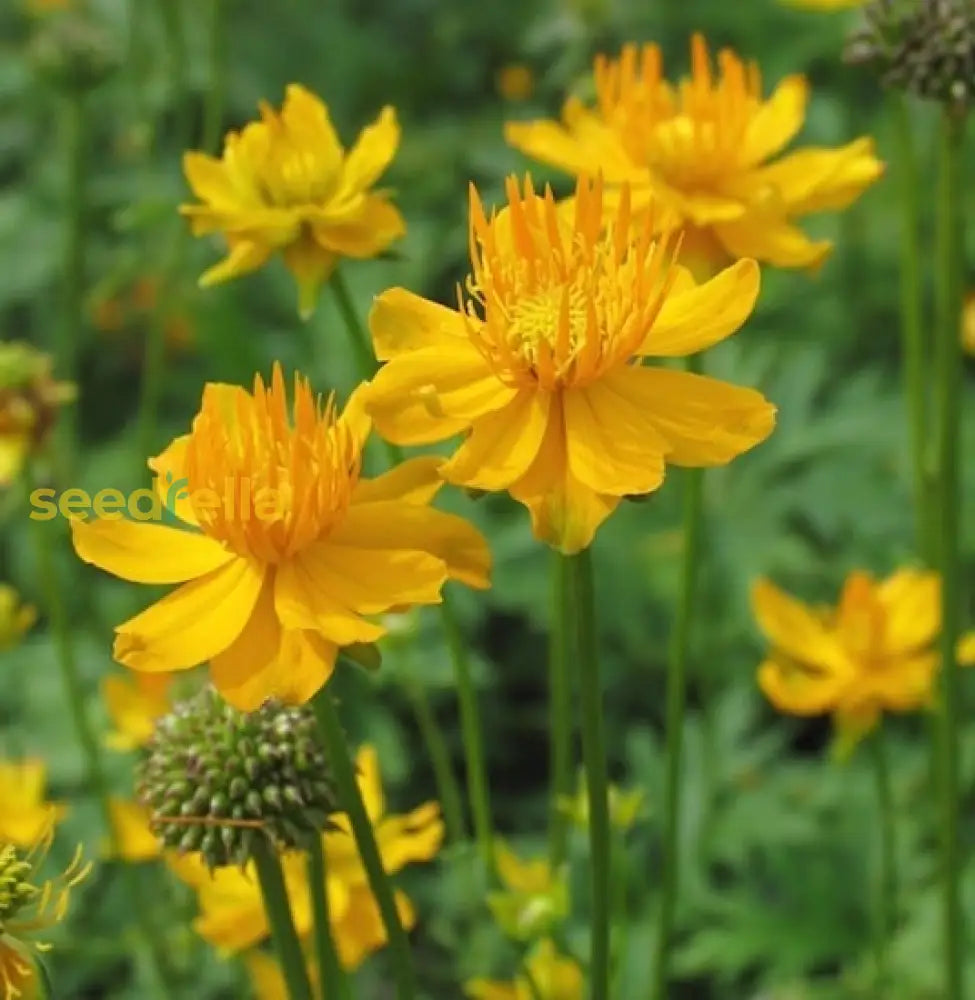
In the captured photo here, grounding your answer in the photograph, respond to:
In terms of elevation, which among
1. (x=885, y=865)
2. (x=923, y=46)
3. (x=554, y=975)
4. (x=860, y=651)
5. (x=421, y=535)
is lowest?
(x=885, y=865)

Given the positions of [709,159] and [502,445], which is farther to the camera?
[709,159]

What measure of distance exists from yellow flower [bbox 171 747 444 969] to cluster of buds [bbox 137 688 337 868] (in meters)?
0.18

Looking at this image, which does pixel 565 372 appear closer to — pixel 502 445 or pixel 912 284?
pixel 502 445

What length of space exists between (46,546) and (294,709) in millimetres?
617

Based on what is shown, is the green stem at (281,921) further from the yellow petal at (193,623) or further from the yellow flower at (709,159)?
the yellow flower at (709,159)

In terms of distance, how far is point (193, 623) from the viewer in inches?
31.9

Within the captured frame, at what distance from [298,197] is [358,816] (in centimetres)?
Result: 42

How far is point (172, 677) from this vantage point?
63.3 inches

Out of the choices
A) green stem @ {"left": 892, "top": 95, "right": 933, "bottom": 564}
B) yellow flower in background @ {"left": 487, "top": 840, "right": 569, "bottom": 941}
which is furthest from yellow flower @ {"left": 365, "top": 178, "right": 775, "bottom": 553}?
green stem @ {"left": 892, "top": 95, "right": 933, "bottom": 564}

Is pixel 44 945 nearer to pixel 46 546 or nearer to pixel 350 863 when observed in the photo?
pixel 350 863

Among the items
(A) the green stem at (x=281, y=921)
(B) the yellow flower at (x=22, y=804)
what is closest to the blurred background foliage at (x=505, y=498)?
(B) the yellow flower at (x=22, y=804)

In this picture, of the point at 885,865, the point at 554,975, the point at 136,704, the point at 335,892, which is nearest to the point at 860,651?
the point at 885,865

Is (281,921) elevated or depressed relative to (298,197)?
depressed

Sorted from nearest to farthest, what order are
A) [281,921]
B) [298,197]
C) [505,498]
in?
[281,921]
[298,197]
[505,498]
